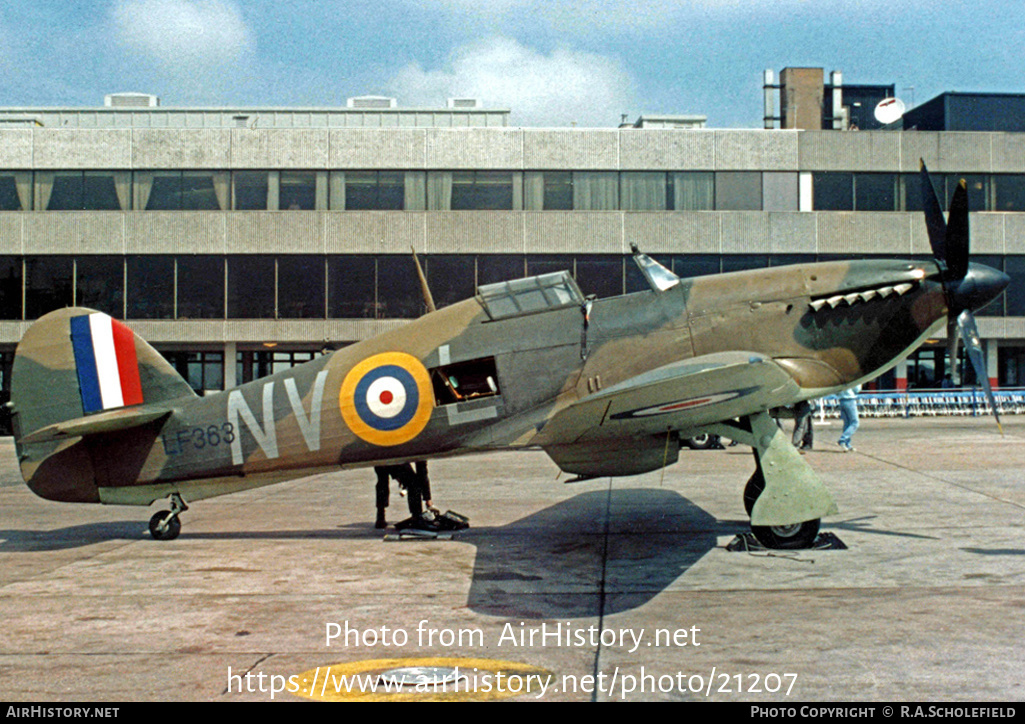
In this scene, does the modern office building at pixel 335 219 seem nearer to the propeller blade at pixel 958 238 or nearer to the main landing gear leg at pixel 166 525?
the main landing gear leg at pixel 166 525

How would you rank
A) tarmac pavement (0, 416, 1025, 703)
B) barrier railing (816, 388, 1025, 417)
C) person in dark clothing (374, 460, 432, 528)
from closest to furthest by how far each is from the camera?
tarmac pavement (0, 416, 1025, 703)
person in dark clothing (374, 460, 432, 528)
barrier railing (816, 388, 1025, 417)

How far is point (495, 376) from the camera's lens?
10078 mm

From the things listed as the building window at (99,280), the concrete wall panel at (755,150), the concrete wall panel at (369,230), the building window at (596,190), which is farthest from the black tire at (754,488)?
the building window at (99,280)

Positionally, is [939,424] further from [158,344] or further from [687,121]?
[158,344]

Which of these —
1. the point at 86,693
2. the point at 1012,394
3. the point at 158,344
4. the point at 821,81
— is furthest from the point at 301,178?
the point at 86,693

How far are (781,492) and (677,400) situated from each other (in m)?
1.51

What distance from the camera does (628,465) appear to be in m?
9.88

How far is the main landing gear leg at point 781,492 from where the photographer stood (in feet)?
28.7

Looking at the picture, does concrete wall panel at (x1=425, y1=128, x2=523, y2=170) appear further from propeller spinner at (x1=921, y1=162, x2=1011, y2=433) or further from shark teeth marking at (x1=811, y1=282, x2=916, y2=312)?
shark teeth marking at (x1=811, y1=282, x2=916, y2=312)

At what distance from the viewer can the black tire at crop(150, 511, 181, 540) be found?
11.1 m

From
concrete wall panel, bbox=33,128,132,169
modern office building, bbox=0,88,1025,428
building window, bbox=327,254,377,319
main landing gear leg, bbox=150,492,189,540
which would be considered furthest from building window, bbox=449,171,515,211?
main landing gear leg, bbox=150,492,189,540

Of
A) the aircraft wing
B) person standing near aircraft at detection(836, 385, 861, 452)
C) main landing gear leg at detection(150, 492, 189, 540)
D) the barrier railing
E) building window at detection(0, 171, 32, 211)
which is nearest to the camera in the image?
the aircraft wing

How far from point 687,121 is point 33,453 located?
1256 inches
